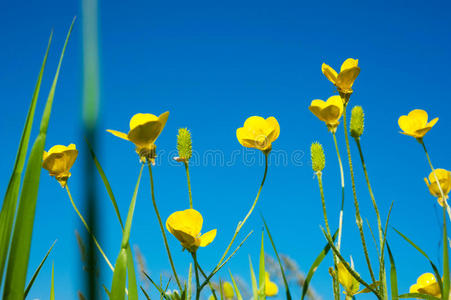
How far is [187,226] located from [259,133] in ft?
1.36

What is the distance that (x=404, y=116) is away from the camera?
1.48 m

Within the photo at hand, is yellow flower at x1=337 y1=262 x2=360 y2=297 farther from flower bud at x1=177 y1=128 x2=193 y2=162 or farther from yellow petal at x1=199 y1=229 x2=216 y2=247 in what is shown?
flower bud at x1=177 y1=128 x2=193 y2=162

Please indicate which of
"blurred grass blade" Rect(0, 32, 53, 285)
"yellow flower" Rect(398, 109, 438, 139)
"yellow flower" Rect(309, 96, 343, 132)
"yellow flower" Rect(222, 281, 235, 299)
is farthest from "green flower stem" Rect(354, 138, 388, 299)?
"yellow flower" Rect(222, 281, 235, 299)

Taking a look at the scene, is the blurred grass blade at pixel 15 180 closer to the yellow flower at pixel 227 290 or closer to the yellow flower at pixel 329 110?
the yellow flower at pixel 329 110

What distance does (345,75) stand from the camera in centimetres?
131

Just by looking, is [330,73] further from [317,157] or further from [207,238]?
[207,238]

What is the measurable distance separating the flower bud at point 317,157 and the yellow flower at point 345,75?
0.76 ft

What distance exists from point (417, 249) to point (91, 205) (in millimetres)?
1243

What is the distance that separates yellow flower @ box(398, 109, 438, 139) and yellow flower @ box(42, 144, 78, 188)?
1.18 metres

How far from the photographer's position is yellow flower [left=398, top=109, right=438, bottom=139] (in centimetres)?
145

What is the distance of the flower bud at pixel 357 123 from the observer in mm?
1147

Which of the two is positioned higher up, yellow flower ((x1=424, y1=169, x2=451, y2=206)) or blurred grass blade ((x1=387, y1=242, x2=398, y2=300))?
yellow flower ((x1=424, y1=169, x2=451, y2=206))

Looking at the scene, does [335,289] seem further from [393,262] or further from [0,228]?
[0,228]

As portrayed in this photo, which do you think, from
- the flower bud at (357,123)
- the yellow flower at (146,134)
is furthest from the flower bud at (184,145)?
the flower bud at (357,123)
